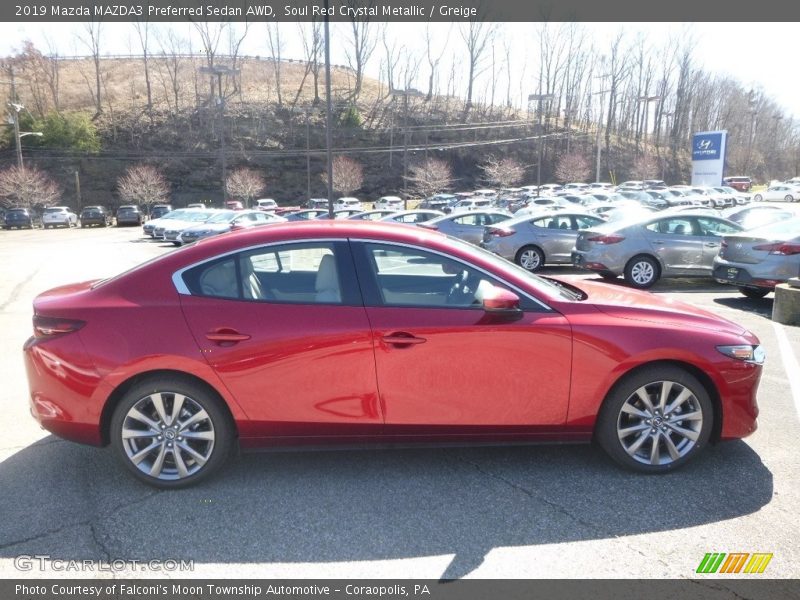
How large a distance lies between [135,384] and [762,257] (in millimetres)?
9160

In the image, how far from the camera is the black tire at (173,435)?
11.4 ft

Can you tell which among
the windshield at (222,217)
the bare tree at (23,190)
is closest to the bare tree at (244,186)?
the bare tree at (23,190)

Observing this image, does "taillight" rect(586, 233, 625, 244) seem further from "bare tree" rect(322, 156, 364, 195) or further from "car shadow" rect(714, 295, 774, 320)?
"bare tree" rect(322, 156, 364, 195)

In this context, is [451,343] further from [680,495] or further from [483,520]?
[680,495]

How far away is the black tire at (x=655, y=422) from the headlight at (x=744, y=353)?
256mm

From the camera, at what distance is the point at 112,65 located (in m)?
85.6

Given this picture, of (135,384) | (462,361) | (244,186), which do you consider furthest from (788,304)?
(244,186)

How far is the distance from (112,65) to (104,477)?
97.5 m

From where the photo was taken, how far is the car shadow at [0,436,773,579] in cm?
302

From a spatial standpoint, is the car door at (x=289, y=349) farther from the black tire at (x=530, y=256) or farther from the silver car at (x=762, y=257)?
the black tire at (x=530, y=256)

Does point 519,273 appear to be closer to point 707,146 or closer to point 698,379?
point 698,379

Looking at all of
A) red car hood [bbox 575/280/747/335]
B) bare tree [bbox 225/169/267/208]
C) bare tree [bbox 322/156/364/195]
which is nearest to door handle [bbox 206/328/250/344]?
red car hood [bbox 575/280/747/335]

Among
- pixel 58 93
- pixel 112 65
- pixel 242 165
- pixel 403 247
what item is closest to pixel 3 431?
pixel 403 247

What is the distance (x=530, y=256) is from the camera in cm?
1438
